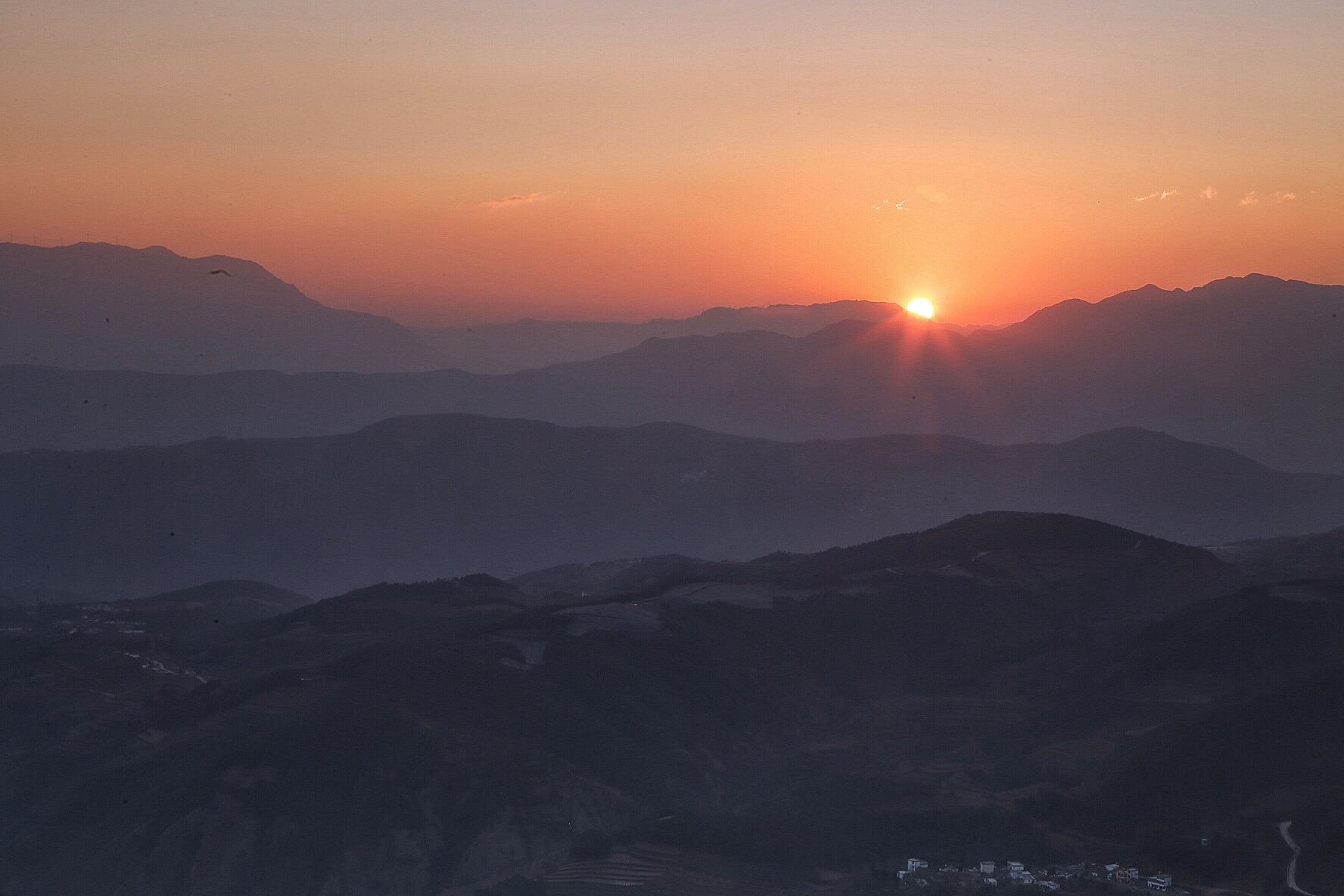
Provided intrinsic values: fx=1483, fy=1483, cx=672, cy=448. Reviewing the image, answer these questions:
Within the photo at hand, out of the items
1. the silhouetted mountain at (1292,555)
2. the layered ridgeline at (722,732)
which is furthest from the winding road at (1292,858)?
the silhouetted mountain at (1292,555)

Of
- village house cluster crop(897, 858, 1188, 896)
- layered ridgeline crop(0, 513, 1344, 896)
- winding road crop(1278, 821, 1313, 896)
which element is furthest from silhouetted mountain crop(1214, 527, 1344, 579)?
village house cluster crop(897, 858, 1188, 896)

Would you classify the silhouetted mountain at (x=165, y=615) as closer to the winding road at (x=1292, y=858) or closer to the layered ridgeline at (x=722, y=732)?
the layered ridgeline at (x=722, y=732)

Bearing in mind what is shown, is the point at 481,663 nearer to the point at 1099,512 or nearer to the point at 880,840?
the point at 880,840

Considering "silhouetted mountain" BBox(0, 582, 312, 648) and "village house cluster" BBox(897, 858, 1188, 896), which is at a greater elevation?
"village house cluster" BBox(897, 858, 1188, 896)

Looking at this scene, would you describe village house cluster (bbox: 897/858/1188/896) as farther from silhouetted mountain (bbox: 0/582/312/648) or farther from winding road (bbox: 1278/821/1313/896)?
silhouetted mountain (bbox: 0/582/312/648)

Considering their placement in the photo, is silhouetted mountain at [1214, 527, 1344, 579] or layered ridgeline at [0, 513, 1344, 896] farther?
silhouetted mountain at [1214, 527, 1344, 579]

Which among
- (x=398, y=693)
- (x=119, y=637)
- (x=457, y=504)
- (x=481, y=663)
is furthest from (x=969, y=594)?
(x=457, y=504)
